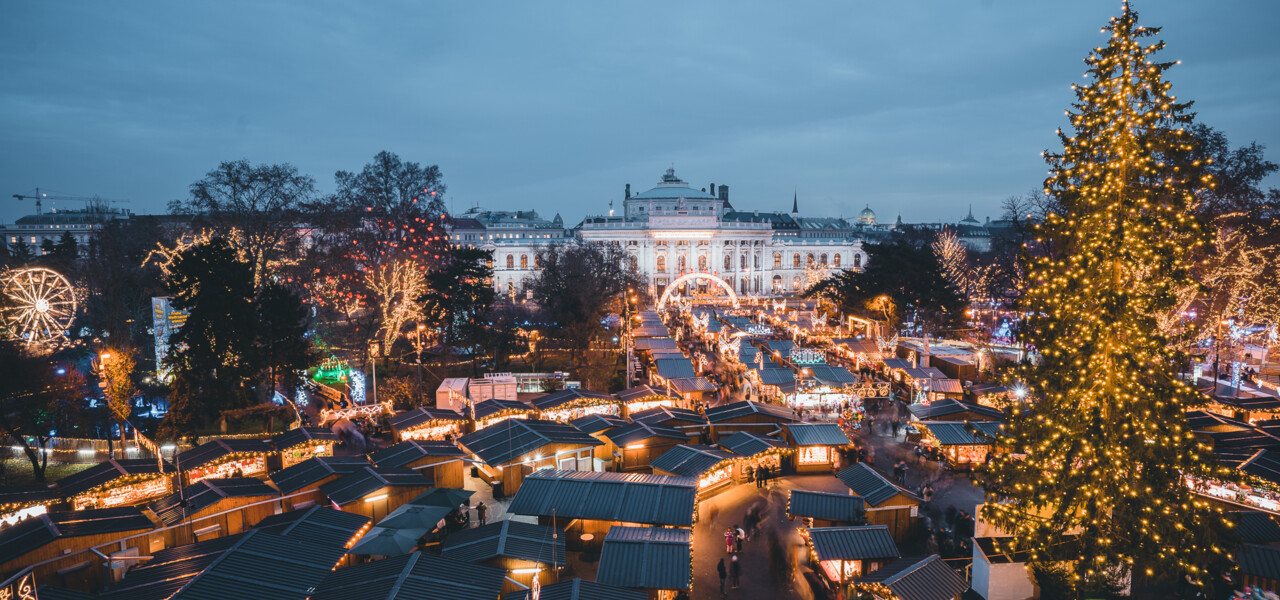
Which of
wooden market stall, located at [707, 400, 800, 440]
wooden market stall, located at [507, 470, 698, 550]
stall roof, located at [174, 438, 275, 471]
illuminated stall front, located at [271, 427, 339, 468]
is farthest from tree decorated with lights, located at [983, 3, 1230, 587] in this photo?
stall roof, located at [174, 438, 275, 471]

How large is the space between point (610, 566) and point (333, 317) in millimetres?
26776

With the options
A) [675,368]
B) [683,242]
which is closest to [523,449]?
[675,368]

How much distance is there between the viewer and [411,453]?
14953 mm

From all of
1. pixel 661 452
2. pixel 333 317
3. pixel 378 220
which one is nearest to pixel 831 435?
pixel 661 452

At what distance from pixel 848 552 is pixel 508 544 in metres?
5.76

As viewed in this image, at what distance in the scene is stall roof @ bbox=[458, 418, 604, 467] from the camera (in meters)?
14.8

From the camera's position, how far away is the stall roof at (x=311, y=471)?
1314 centimetres

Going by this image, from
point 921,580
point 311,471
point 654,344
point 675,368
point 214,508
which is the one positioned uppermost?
point 654,344

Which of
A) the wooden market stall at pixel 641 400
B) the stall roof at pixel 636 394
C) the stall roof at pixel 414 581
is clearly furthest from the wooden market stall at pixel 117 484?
the stall roof at pixel 636 394

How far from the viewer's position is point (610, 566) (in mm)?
9578

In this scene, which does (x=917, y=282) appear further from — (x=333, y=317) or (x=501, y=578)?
(x=333, y=317)

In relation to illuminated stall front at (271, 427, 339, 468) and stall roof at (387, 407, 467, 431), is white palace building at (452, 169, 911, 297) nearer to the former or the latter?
stall roof at (387, 407, 467, 431)

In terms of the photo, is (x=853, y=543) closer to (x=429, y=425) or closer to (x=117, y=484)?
(x=429, y=425)

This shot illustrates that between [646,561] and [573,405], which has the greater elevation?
[573,405]
